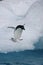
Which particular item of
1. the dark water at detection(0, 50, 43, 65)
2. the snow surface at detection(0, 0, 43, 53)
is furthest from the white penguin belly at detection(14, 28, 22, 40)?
the dark water at detection(0, 50, 43, 65)

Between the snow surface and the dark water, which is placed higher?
the snow surface

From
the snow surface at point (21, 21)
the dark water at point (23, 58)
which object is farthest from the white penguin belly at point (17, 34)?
the dark water at point (23, 58)

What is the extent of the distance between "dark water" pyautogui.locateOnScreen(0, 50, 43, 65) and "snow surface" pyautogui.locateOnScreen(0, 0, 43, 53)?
A: 9 centimetres

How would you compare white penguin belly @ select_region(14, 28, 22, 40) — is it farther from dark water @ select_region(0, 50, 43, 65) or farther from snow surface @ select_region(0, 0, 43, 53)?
dark water @ select_region(0, 50, 43, 65)

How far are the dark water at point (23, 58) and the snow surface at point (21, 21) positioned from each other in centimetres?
9

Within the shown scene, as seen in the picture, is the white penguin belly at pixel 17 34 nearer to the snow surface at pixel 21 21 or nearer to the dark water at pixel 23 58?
the snow surface at pixel 21 21

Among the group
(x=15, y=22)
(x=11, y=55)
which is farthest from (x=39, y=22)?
(x=11, y=55)

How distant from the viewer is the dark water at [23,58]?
242 centimetres

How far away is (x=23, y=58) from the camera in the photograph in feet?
8.21

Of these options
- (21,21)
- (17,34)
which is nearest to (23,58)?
(17,34)

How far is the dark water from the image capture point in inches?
95.1

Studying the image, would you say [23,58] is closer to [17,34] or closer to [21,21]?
[17,34]

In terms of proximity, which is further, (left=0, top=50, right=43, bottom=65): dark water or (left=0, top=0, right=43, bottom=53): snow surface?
(left=0, top=0, right=43, bottom=53): snow surface

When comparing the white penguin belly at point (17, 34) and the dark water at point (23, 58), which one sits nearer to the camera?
the dark water at point (23, 58)
